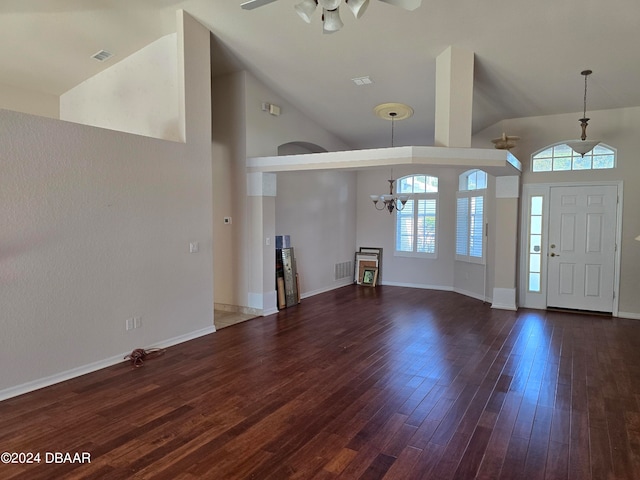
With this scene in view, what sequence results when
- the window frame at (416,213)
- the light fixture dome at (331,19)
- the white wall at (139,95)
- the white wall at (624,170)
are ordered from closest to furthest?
the light fixture dome at (331,19) < the white wall at (139,95) < the white wall at (624,170) < the window frame at (416,213)

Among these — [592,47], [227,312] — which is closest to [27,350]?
[227,312]

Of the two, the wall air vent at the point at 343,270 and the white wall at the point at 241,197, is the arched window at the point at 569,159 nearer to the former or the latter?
the wall air vent at the point at 343,270

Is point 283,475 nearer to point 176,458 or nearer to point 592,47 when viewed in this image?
point 176,458

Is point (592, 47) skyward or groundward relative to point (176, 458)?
skyward

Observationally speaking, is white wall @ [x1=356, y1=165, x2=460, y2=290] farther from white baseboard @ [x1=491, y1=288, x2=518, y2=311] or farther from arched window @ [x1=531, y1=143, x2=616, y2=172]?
arched window @ [x1=531, y1=143, x2=616, y2=172]

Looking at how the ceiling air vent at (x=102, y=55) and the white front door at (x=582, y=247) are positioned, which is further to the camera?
the white front door at (x=582, y=247)

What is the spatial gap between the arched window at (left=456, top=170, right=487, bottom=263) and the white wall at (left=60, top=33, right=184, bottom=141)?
5.39m

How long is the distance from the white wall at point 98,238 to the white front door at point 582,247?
5.49m

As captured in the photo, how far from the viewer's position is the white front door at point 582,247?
6.18 meters

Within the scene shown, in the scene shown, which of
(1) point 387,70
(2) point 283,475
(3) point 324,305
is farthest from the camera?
(3) point 324,305

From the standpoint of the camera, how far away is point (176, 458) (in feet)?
8.13

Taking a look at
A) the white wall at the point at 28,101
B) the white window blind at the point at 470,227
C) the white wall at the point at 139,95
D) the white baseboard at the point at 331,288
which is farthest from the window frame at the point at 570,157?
the white wall at the point at 28,101

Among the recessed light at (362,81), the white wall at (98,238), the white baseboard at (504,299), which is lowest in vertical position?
the white baseboard at (504,299)

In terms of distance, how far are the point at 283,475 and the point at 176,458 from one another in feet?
2.30
